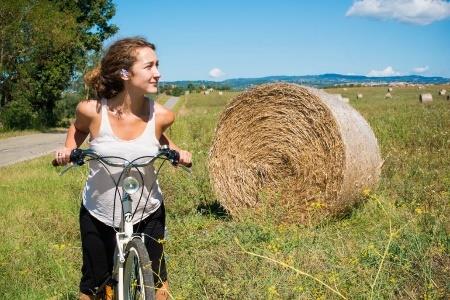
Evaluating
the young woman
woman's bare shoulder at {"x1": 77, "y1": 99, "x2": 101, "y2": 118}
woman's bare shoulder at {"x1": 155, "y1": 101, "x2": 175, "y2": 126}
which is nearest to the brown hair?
the young woman

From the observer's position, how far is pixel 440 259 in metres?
3.30

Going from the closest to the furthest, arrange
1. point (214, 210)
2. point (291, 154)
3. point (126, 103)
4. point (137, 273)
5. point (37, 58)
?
point (137, 273) < point (126, 103) < point (291, 154) < point (214, 210) < point (37, 58)

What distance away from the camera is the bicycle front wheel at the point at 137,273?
8.82 ft

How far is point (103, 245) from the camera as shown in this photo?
342 centimetres

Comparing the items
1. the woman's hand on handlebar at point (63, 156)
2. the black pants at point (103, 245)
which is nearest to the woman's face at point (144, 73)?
the woman's hand on handlebar at point (63, 156)

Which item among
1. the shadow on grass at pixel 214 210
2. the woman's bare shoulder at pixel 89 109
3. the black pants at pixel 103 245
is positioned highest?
the woman's bare shoulder at pixel 89 109

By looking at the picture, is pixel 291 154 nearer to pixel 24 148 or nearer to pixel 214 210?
pixel 214 210

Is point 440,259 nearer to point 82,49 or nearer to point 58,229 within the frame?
point 58,229

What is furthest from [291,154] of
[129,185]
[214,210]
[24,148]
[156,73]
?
[24,148]

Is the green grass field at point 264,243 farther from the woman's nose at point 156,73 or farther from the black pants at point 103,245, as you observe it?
the woman's nose at point 156,73

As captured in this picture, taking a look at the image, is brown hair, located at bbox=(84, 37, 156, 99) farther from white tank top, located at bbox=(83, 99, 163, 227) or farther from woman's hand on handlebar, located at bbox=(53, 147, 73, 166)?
woman's hand on handlebar, located at bbox=(53, 147, 73, 166)

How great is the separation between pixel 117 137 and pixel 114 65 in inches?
17.3

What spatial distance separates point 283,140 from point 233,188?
0.88m

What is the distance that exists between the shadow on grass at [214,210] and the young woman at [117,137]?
333 cm
